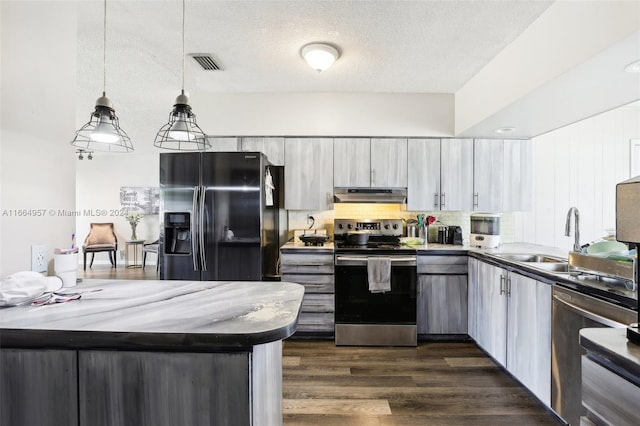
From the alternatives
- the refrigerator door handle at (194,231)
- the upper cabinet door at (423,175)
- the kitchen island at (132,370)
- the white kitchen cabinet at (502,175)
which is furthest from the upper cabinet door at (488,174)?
the kitchen island at (132,370)

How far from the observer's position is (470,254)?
305cm

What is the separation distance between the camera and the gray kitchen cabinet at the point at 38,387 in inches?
39.4

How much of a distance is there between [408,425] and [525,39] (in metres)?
2.69

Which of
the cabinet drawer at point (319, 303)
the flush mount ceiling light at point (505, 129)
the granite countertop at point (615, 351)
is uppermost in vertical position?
the flush mount ceiling light at point (505, 129)

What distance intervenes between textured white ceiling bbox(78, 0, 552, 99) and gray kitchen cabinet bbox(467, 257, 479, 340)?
1.84 metres

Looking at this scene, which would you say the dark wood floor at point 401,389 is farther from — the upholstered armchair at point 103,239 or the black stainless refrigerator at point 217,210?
the upholstered armchair at point 103,239

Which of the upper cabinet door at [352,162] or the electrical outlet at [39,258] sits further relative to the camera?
the upper cabinet door at [352,162]

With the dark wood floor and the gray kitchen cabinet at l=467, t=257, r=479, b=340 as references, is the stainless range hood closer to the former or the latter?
the gray kitchen cabinet at l=467, t=257, r=479, b=340

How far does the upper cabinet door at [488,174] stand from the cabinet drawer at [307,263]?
70.0 inches

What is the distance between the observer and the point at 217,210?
2.95 m

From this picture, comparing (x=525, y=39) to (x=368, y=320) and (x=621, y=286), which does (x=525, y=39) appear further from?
(x=368, y=320)

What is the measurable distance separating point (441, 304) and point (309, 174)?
6.32 ft

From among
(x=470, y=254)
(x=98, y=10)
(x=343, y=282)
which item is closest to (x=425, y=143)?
(x=470, y=254)

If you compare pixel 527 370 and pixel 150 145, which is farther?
pixel 150 145
